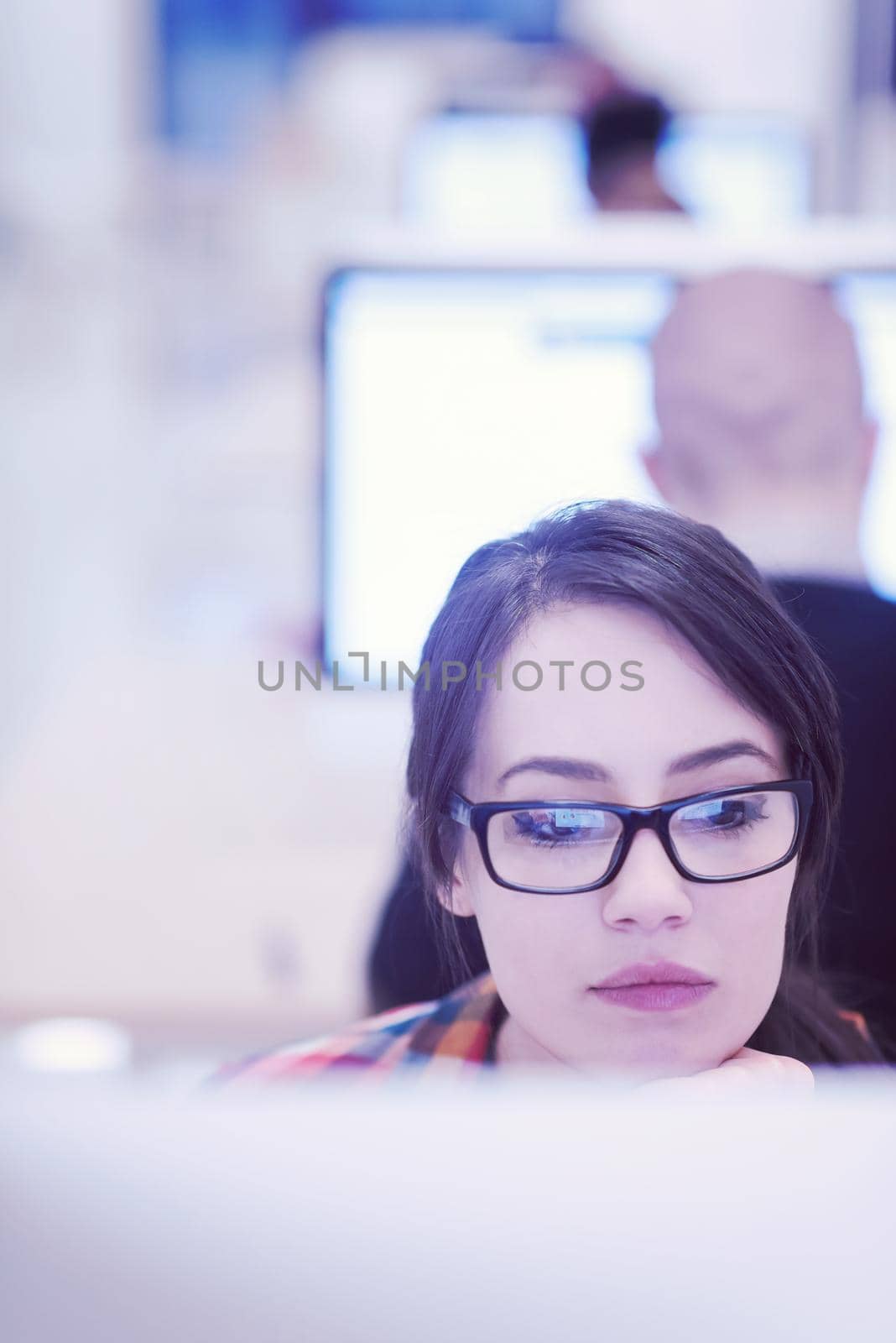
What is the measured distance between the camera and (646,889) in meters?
0.32

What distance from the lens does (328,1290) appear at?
18 centimetres

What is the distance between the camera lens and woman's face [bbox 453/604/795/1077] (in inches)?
12.9

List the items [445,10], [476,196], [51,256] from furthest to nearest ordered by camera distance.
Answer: [445,10], [476,196], [51,256]

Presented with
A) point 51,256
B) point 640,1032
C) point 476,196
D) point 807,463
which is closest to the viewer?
point 640,1032

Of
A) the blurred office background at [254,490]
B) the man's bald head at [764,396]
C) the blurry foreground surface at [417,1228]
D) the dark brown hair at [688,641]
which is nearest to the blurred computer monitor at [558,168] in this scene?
the blurred office background at [254,490]

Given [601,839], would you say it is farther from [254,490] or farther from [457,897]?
[254,490]

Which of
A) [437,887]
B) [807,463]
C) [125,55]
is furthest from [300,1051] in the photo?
[125,55]

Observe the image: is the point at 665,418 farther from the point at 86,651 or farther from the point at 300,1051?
the point at 86,651

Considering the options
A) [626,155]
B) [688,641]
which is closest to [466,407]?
[688,641]

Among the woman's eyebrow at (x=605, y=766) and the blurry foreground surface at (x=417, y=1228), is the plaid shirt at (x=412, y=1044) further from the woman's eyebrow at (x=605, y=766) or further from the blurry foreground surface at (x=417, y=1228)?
the blurry foreground surface at (x=417, y=1228)

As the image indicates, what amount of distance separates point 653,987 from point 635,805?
0.05 metres

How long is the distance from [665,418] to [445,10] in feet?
9.55

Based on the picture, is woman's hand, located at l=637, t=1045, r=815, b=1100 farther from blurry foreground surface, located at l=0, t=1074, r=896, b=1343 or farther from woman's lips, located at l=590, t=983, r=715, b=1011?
blurry foreground surface, located at l=0, t=1074, r=896, b=1343

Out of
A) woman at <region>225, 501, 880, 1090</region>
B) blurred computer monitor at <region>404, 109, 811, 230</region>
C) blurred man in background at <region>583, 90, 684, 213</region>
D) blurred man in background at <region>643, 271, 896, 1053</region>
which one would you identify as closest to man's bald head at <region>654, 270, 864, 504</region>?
blurred man in background at <region>643, 271, 896, 1053</region>
